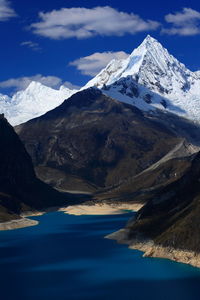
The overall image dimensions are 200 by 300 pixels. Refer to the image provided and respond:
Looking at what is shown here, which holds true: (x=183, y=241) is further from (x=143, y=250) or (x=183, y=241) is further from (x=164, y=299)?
(x=164, y=299)

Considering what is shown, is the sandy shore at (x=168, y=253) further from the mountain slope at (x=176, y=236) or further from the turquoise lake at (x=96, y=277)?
the turquoise lake at (x=96, y=277)

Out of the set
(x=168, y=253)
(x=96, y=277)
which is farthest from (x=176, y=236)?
(x=96, y=277)

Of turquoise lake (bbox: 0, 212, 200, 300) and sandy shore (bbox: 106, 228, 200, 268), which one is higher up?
sandy shore (bbox: 106, 228, 200, 268)

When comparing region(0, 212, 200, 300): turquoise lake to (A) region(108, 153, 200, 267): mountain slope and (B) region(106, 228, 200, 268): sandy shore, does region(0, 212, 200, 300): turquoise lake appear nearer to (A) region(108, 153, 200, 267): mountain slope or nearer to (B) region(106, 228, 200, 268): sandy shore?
(B) region(106, 228, 200, 268): sandy shore

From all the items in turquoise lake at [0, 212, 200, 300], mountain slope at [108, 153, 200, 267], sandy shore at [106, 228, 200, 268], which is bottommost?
turquoise lake at [0, 212, 200, 300]

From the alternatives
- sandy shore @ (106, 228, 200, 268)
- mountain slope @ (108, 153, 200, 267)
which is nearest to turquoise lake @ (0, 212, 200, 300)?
sandy shore @ (106, 228, 200, 268)

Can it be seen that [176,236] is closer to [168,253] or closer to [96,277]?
[168,253]

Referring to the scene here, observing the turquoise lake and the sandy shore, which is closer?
the turquoise lake

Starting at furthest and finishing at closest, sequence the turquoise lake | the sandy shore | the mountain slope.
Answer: the mountain slope < the sandy shore < the turquoise lake

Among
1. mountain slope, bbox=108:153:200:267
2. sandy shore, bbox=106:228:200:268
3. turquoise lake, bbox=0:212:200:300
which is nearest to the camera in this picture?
turquoise lake, bbox=0:212:200:300

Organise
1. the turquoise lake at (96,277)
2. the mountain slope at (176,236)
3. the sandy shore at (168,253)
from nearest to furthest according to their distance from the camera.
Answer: the turquoise lake at (96,277) < the sandy shore at (168,253) < the mountain slope at (176,236)

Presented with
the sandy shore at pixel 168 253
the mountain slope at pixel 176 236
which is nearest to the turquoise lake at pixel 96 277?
the sandy shore at pixel 168 253
